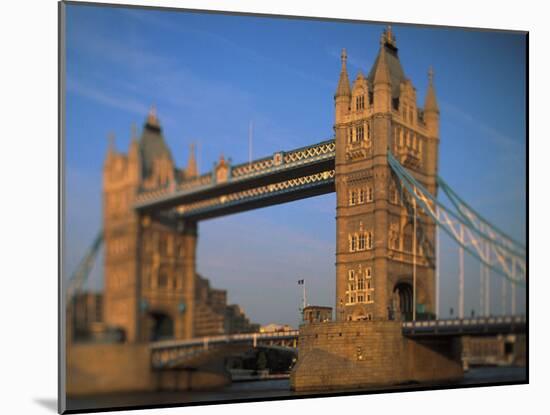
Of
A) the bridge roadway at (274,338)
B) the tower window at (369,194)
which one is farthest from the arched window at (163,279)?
the tower window at (369,194)

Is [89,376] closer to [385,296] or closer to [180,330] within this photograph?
[180,330]

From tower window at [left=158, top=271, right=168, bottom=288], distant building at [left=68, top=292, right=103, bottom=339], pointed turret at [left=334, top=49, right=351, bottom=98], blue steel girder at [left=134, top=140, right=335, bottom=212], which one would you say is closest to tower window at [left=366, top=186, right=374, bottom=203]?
blue steel girder at [left=134, top=140, right=335, bottom=212]

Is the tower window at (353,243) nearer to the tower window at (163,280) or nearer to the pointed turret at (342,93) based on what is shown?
the pointed turret at (342,93)

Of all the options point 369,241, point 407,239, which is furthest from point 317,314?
point 407,239

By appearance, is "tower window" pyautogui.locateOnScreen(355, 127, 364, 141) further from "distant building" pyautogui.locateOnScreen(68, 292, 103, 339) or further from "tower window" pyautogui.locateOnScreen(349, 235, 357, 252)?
"distant building" pyautogui.locateOnScreen(68, 292, 103, 339)

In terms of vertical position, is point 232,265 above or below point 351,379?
above

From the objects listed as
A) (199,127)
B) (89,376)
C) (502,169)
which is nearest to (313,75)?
(199,127)
